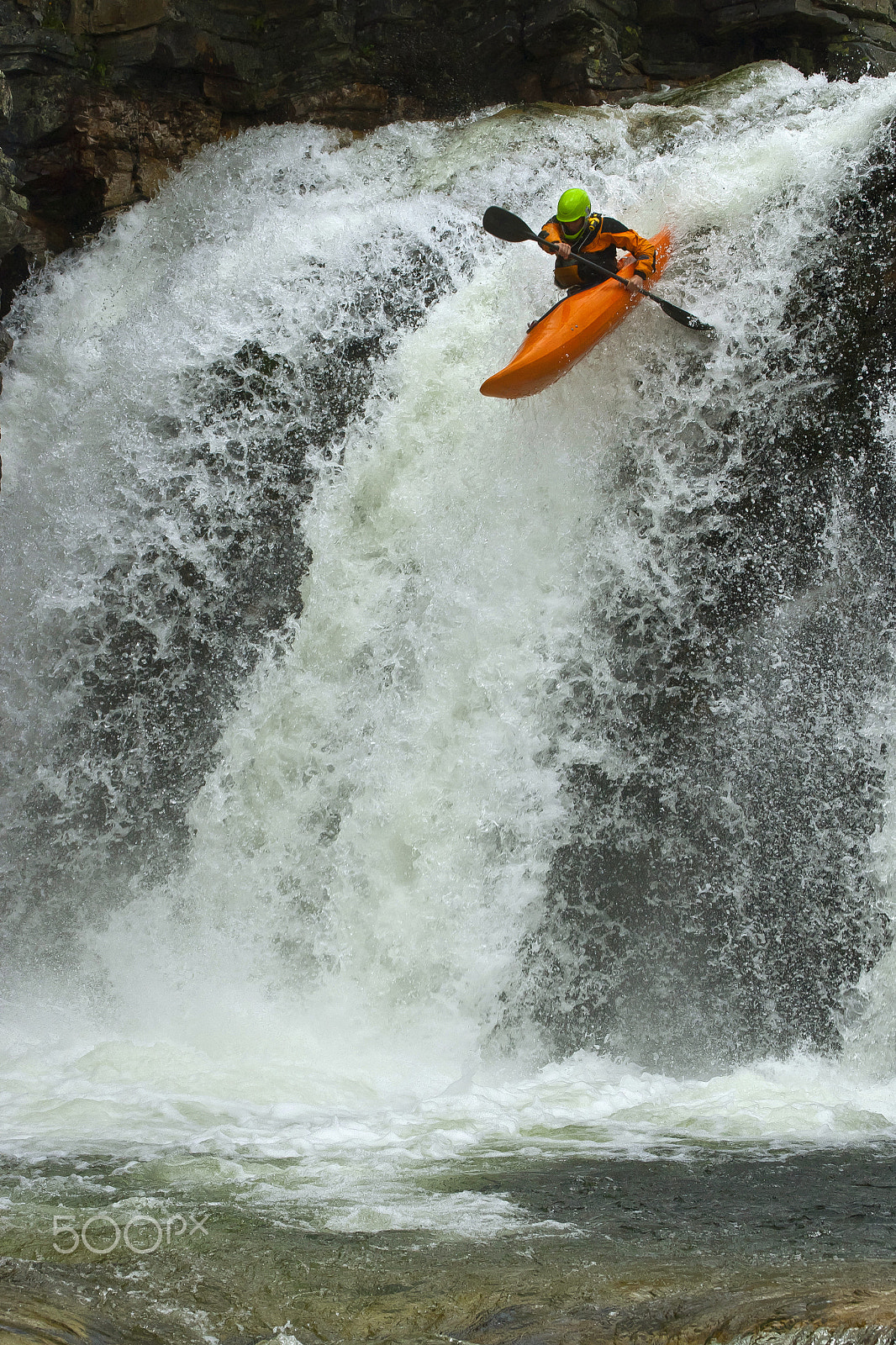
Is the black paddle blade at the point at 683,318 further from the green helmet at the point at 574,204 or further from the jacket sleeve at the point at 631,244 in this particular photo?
the green helmet at the point at 574,204

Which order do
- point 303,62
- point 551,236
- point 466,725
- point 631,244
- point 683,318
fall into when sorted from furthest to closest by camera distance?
point 303,62
point 551,236
point 631,244
point 466,725
point 683,318

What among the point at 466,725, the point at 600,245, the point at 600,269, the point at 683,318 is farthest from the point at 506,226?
the point at 466,725

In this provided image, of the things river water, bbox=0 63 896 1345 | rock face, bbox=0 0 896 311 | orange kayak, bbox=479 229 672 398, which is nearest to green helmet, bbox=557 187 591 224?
orange kayak, bbox=479 229 672 398

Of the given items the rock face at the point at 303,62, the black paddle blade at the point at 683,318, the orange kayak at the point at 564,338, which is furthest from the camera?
the rock face at the point at 303,62

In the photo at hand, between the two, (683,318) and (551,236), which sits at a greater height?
(551,236)

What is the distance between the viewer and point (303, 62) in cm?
737

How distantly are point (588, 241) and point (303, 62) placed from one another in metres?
4.01

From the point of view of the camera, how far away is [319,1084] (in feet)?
12.2

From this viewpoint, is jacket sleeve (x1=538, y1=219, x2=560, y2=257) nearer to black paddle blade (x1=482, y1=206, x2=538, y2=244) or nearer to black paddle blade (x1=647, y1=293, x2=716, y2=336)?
black paddle blade (x1=482, y1=206, x2=538, y2=244)

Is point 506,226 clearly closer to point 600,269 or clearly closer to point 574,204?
point 574,204

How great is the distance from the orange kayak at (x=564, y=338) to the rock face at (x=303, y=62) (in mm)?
Answer: 3694

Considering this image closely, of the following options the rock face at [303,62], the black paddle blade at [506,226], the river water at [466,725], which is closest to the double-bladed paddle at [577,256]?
the black paddle blade at [506,226]

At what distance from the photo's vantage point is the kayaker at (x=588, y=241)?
4.57 metres

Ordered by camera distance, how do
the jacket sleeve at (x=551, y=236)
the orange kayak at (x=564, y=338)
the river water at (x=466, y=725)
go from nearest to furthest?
the river water at (x=466, y=725)
the orange kayak at (x=564, y=338)
the jacket sleeve at (x=551, y=236)
